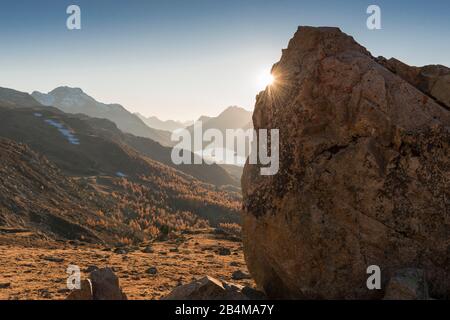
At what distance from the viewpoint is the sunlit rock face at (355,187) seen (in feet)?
32.4

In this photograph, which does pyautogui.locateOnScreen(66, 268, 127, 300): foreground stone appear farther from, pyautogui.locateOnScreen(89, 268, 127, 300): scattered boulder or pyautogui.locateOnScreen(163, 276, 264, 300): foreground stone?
pyautogui.locateOnScreen(163, 276, 264, 300): foreground stone

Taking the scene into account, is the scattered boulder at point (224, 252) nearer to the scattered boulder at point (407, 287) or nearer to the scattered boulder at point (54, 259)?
the scattered boulder at point (54, 259)

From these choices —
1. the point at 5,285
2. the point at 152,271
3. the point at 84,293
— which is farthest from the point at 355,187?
the point at 5,285

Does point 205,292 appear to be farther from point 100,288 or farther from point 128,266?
point 128,266

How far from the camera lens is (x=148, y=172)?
90.9m

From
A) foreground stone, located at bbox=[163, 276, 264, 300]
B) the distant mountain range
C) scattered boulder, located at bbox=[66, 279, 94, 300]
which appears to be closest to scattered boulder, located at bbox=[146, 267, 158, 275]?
scattered boulder, located at bbox=[66, 279, 94, 300]

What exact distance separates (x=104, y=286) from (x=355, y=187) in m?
6.72

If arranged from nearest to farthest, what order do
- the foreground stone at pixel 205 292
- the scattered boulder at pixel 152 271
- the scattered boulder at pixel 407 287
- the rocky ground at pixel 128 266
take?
the scattered boulder at pixel 407 287
the foreground stone at pixel 205 292
the rocky ground at pixel 128 266
the scattered boulder at pixel 152 271

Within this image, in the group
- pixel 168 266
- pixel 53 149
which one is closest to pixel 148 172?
pixel 53 149

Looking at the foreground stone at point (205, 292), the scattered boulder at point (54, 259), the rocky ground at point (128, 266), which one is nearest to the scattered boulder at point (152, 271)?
the rocky ground at point (128, 266)

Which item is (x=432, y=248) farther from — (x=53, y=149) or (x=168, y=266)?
(x=53, y=149)

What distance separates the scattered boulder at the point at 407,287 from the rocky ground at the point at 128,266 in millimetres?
7282

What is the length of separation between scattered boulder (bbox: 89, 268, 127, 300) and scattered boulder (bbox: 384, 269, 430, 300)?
644 cm
